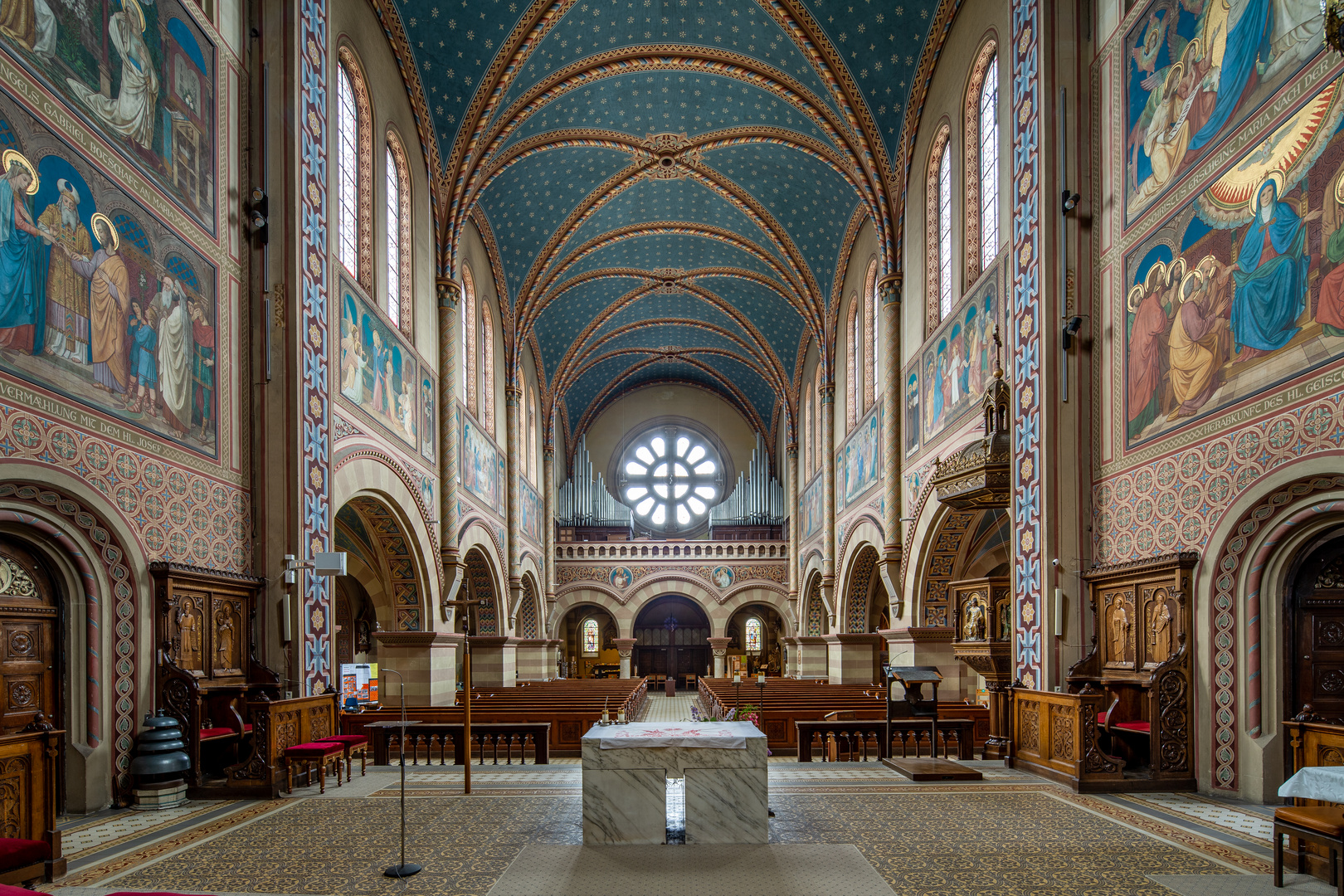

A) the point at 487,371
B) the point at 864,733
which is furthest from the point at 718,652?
the point at 864,733

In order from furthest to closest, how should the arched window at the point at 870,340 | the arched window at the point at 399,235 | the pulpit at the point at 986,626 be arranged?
the arched window at the point at 870,340 < the arched window at the point at 399,235 < the pulpit at the point at 986,626

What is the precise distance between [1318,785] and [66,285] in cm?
958

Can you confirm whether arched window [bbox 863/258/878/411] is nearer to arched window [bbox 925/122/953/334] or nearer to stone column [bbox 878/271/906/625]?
stone column [bbox 878/271/906/625]

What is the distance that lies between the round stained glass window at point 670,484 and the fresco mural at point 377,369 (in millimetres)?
20838

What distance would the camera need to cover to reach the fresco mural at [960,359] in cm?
1334

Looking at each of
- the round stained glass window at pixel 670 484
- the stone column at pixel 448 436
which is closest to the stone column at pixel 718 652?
the round stained glass window at pixel 670 484

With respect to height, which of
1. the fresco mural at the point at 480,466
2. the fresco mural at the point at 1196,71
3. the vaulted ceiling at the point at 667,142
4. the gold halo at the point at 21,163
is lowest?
the fresco mural at the point at 480,466

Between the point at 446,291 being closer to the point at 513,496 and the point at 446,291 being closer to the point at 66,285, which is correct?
the point at 513,496

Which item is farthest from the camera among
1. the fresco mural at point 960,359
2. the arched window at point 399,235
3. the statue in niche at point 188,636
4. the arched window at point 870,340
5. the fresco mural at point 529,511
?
the fresco mural at point 529,511

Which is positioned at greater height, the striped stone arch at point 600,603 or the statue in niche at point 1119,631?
the statue in niche at point 1119,631

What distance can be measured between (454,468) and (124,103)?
31.9 ft

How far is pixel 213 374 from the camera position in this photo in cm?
1063

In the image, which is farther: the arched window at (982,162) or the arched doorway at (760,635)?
the arched doorway at (760,635)

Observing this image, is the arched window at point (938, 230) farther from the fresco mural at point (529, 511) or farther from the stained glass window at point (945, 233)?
the fresco mural at point (529, 511)
